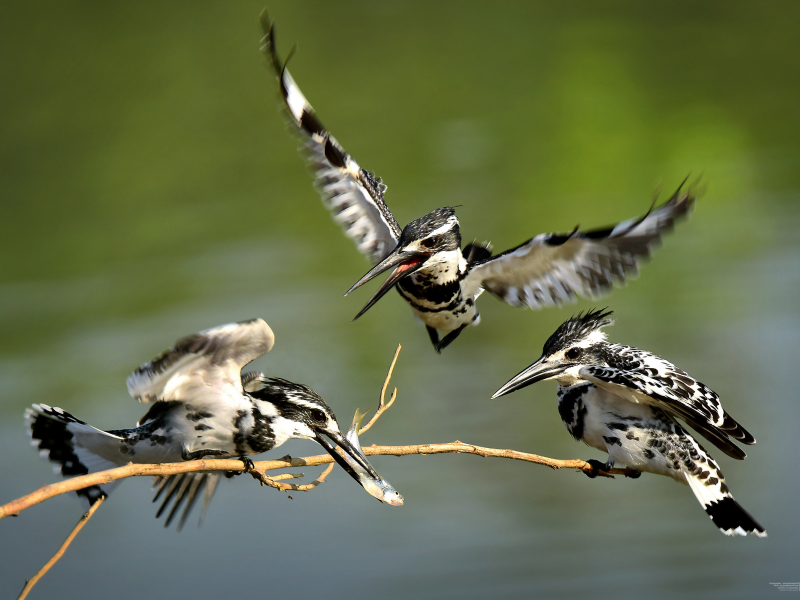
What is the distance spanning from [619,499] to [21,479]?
15.0 feet

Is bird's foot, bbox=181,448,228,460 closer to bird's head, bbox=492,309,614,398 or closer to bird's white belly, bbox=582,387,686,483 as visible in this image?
bird's head, bbox=492,309,614,398

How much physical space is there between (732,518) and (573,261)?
4.49 feet

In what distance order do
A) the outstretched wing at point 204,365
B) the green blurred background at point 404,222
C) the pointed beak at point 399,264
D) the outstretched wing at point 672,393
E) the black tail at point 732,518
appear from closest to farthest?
1. the outstretched wing at point 204,365
2. the outstretched wing at point 672,393
3. the black tail at point 732,518
4. the pointed beak at point 399,264
5. the green blurred background at point 404,222

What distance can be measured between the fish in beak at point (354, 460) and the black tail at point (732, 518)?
4.71 ft


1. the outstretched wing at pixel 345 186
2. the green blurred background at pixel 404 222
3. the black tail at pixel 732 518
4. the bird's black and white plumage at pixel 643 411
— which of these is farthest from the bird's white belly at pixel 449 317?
the green blurred background at pixel 404 222

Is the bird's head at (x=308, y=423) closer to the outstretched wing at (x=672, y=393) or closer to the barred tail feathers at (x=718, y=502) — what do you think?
the outstretched wing at (x=672, y=393)

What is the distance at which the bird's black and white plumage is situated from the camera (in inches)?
159

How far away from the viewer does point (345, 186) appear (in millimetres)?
5828

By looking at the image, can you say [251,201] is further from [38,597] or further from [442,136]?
[38,597]

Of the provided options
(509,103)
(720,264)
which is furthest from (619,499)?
(509,103)

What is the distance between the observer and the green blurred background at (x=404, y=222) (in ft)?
24.0

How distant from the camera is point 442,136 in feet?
40.1

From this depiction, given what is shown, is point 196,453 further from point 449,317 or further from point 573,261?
point 573,261

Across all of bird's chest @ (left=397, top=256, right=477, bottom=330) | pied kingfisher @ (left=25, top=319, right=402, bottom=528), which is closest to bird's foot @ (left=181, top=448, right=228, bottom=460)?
pied kingfisher @ (left=25, top=319, right=402, bottom=528)
